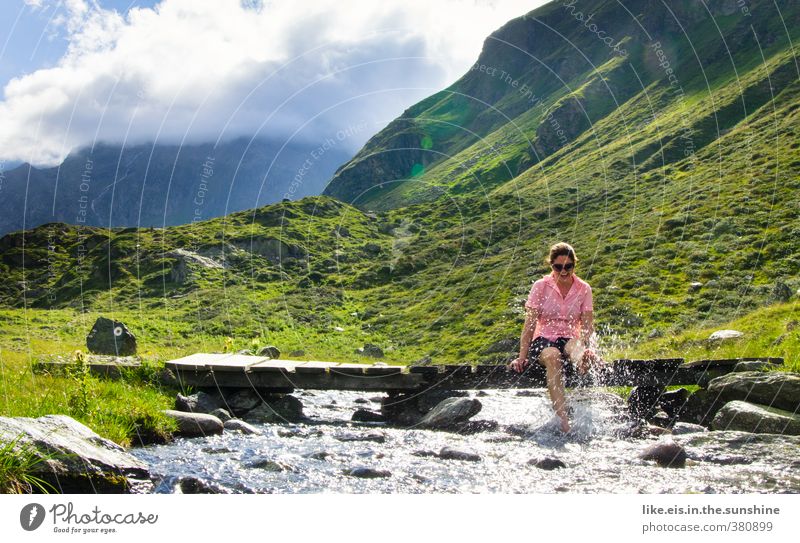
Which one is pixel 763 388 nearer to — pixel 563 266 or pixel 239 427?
pixel 563 266

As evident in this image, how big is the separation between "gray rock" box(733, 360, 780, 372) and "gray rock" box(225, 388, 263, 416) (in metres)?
10.5

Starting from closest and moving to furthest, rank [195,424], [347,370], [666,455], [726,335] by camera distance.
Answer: [666,455] → [195,424] → [347,370] → [726,335]

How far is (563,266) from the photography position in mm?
9852

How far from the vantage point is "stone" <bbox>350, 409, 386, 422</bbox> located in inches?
590

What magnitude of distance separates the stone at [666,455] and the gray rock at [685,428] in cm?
246

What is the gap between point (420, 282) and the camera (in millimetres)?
59812

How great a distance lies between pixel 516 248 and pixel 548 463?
53232mm

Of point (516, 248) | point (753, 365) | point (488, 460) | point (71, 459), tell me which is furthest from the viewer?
point (516, 248)

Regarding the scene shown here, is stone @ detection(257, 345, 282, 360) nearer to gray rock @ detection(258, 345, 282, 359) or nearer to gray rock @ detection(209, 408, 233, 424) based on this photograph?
gray rock @ detection(258, 345, 282, 359)

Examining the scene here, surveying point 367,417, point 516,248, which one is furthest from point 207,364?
point 516,248

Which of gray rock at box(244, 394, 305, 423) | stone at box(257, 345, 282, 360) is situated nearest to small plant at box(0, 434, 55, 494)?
gray rock at box(244, 394, 305, 423)

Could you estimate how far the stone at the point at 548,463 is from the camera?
29.6ft

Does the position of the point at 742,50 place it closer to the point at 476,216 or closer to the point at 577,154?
the point at 577,154

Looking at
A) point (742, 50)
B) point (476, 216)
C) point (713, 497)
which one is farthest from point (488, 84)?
point (713, 497)
